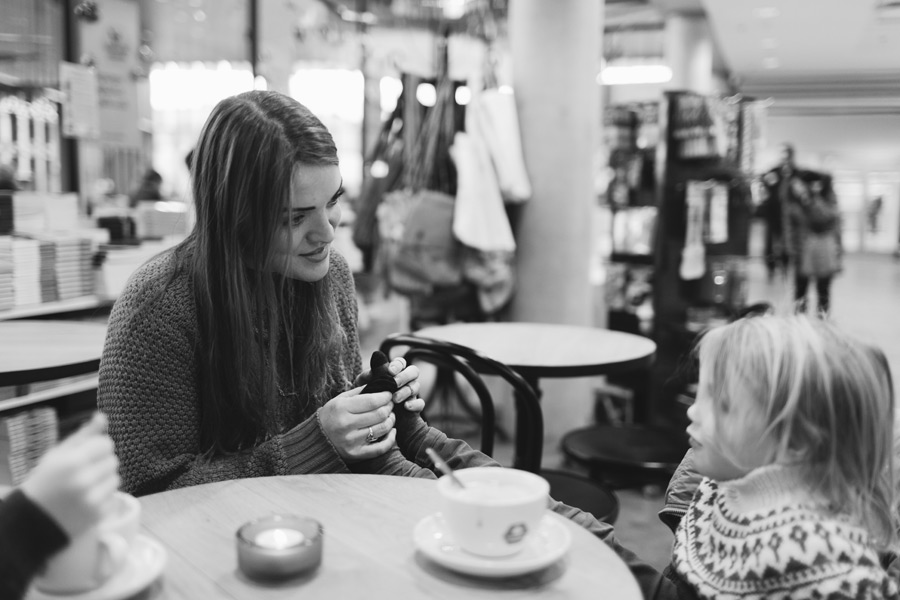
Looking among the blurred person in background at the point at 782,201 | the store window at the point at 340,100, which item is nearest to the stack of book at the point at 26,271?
the store window at the point at 340,100

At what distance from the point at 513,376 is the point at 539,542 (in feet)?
3.44

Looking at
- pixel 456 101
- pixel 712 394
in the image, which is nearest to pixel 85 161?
pixel 456 101

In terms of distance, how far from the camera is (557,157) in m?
4.00

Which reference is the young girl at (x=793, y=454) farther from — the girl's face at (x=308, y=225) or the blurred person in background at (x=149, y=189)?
the blurred person in background at (x=149, y=189)

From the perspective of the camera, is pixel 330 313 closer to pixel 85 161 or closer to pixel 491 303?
pixel 491 303

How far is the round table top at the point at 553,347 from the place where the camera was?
2.30 metres

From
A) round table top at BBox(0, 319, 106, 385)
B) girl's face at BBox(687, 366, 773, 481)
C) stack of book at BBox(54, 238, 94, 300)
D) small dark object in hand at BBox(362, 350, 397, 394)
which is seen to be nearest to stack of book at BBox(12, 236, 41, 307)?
stack of book at BBox(54, 238, 94, 300)

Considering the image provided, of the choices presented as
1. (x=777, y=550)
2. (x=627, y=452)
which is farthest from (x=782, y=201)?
(x=777, y=550)

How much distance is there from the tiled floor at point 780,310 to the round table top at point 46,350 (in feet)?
5.55

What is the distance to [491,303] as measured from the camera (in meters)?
3.89

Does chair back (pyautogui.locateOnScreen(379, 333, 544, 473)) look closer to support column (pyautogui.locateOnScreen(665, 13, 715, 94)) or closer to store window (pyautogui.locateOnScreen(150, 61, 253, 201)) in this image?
store window (pyautogui.locateOnScreen(150, 61, 253, 201))

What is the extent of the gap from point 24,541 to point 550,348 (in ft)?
6.48

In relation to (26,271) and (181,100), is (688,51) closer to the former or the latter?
(181,100)

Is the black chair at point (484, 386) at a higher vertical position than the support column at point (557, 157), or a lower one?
lower
